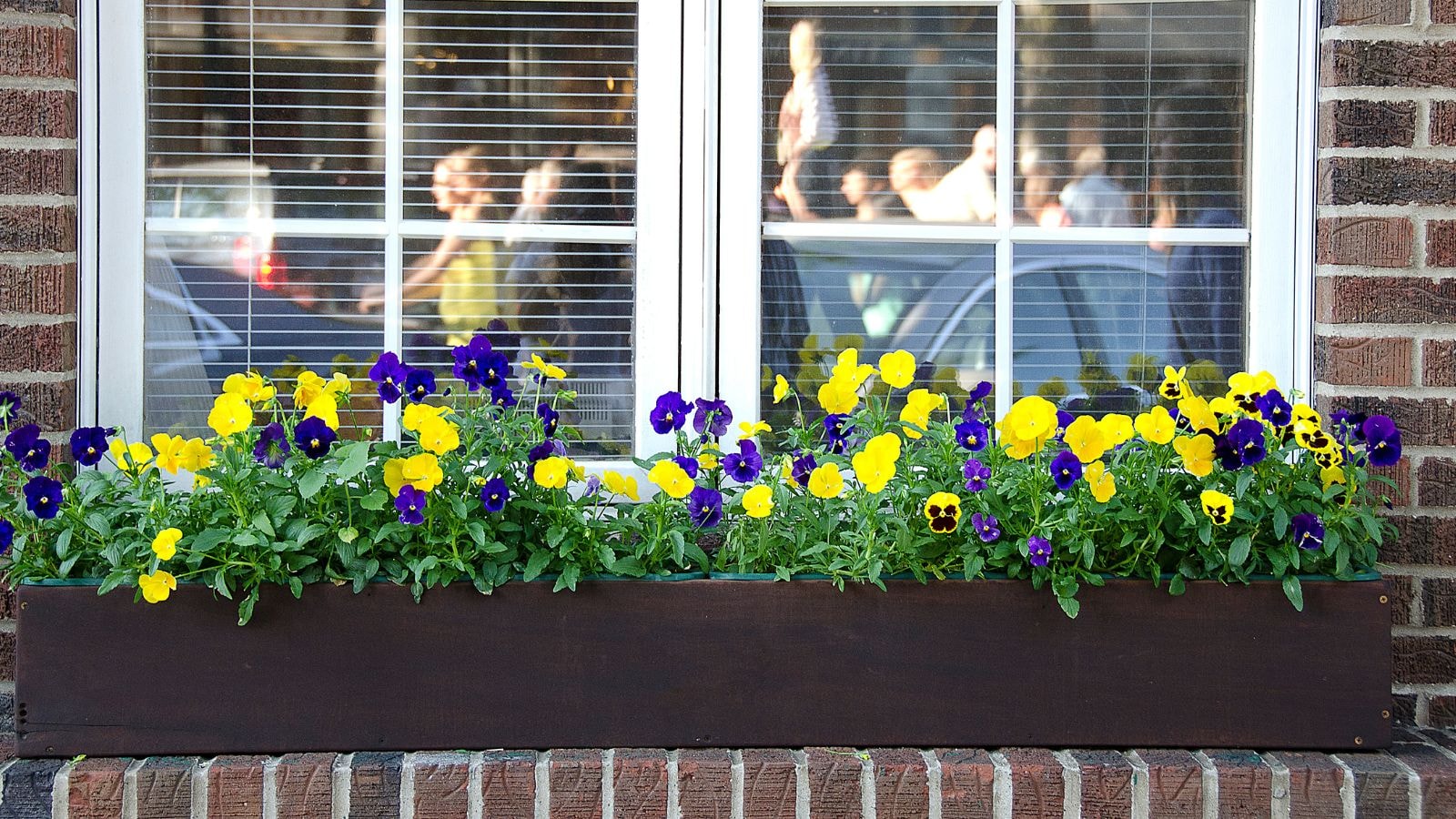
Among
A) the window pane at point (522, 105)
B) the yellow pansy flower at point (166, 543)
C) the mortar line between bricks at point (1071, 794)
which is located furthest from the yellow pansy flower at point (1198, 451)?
the yellow pansy flower at point (166, 543)

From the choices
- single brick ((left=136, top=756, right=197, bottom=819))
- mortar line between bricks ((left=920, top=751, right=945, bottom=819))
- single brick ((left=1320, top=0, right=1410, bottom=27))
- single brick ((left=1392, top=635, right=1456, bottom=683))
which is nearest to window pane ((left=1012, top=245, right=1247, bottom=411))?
single brick ((left=1320, top=0, right=1410, bottom=27))

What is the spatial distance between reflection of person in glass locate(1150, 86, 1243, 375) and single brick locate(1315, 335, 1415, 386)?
0.18 meters

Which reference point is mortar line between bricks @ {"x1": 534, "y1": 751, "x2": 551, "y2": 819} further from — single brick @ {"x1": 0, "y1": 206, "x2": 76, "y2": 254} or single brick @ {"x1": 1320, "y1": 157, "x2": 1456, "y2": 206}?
single brick @ {"x1": 1320, "y1": 157, "x2": 1456, "y2": 206}

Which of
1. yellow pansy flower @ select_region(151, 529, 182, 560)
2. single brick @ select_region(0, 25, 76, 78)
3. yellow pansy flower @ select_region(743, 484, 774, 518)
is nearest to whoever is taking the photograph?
yellow pansy flower @ select_region(151, 529, 182, 560)

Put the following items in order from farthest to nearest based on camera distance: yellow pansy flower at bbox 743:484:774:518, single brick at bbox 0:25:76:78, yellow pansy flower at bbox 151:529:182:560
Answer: single brick at bbox 0:25:76:78
yellow pansy flower at bbox 743:484:774:518
yellow pansy flower at bbox 151:529:182:560

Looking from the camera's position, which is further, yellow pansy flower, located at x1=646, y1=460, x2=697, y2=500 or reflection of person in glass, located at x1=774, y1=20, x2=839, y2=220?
reflection of person in glass, located at x1=774, y1=20, x2=839, y2=220

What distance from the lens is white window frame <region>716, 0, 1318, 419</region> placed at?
200cm

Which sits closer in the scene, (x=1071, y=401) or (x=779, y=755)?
Result: (x=779, y=755)

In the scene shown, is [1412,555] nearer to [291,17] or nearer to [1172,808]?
[1172,808]

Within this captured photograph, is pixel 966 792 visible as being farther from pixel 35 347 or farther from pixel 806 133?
pixel 35 347

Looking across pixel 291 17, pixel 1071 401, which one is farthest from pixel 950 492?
pixel 291 17

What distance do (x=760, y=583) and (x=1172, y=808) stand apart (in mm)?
686

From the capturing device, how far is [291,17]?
79.8 inches

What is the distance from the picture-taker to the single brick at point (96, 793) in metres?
1.63
